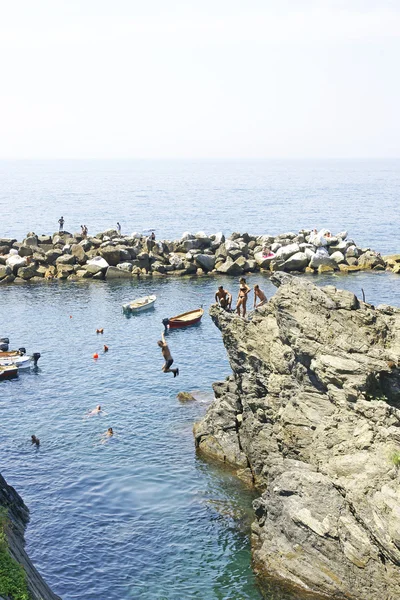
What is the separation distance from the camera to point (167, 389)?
50500 mm

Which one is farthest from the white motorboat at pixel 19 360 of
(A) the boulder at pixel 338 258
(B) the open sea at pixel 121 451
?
(A) the boulder at pixel 338 258

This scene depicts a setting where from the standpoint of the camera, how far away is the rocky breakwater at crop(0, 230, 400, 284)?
3452 inches

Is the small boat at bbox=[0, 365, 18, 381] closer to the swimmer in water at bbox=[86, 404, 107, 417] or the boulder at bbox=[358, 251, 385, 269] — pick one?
the swimmer in water at bbox=[86, 404, 107, 417]

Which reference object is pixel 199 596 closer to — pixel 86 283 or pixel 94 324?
pixel 94 324

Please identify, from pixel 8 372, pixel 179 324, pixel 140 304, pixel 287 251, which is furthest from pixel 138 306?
pixel 287 251

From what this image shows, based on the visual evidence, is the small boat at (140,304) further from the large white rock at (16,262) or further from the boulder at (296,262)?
the boulder at (296,262)

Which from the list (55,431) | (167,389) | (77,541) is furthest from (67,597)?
(167,389)

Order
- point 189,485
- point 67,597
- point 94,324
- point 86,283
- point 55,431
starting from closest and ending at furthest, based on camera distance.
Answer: point 67,597, point 189,485, point 55,431, point 94,324, point 86,283

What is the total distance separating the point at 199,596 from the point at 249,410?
10.9m

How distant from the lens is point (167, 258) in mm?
92375

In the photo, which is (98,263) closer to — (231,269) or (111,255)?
(111,255)

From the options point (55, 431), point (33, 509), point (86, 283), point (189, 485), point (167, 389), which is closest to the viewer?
point (33, 509)

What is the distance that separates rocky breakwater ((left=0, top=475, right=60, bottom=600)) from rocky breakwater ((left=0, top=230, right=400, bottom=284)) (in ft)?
191

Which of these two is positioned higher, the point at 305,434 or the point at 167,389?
the point at 305,434
